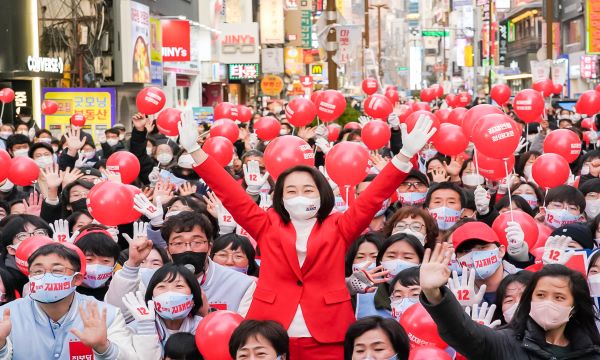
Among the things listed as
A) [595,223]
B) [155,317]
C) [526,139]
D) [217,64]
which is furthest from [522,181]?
[217,64]

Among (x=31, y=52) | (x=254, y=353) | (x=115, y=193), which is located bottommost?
(x=254, y=353)

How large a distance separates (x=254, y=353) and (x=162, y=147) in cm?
722

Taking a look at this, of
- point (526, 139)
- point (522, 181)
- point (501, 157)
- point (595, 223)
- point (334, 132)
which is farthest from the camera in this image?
point (334, 132)

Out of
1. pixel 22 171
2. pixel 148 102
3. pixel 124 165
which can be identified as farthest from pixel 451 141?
pixel 22 171

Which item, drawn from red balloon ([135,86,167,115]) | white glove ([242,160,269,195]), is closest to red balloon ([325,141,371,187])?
white glove ([242,160,269,195])

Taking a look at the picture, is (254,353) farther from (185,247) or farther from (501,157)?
(501,157)

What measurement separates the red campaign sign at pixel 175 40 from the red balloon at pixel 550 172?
1057 inches

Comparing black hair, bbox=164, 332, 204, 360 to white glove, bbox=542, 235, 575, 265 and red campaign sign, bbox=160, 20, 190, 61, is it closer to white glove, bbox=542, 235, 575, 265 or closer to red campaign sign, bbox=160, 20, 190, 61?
white glove, bbox=542, 235, 575, 265

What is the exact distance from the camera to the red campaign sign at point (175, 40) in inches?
1384

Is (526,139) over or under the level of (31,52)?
under

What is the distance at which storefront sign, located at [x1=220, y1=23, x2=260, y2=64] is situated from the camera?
4725 cm

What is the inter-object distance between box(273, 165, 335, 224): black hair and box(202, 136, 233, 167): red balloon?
4.98 meters

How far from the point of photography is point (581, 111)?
51.7 feet

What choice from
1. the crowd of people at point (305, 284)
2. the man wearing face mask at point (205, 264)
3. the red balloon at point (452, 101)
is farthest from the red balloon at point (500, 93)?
the man wearing face mask at point (205, 264)
